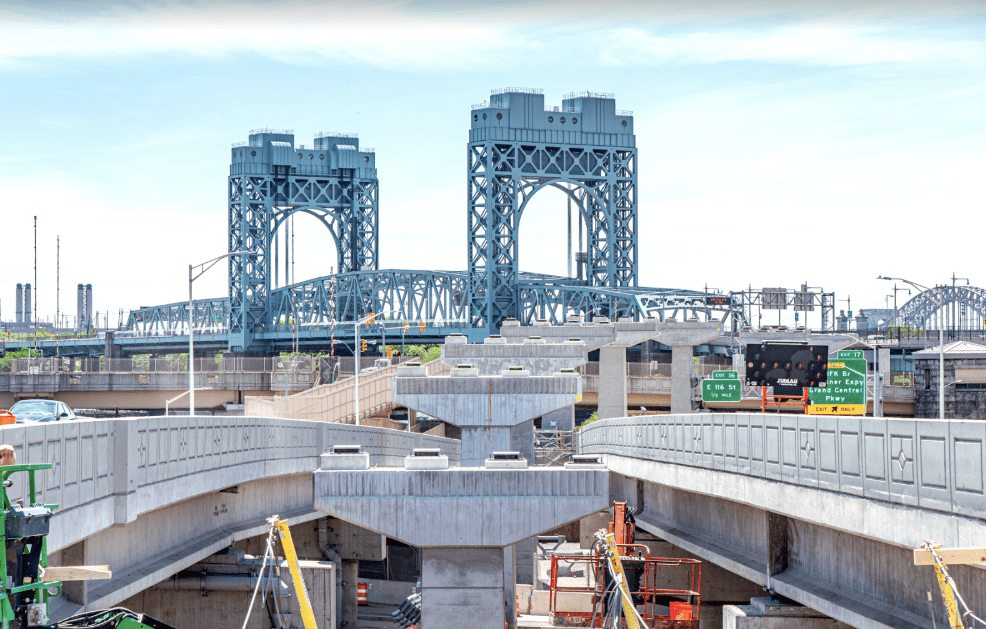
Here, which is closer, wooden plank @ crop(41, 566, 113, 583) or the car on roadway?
wooden plank @ crop(41, 566, 113, 583)

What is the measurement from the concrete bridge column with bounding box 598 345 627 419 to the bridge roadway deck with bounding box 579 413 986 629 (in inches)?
1403

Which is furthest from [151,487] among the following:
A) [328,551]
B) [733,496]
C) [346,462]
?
[328,551]

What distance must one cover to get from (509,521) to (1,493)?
1681cm

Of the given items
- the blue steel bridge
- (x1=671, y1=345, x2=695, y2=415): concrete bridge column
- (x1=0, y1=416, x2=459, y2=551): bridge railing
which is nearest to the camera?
(x1=0, y1=416, x2=459, y2=551): bridge railing

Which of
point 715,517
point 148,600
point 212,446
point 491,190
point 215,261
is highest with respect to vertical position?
point 491,190

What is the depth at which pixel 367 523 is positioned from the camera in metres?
27.3

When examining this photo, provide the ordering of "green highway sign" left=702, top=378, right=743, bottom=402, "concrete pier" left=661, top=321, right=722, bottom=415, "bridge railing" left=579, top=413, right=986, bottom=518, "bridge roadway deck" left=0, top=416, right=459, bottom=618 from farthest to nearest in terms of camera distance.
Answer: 1. "green highway sign" left=702, top=378, right=743, bottom=402
2. "concrete pier" left=661, top=321, right=722, bottom=415
3. "bridge roadway deck" left=0, top=416, right=459, bottom=618
4. "bridge railing" left=579, top=413, right=986, bottom=518

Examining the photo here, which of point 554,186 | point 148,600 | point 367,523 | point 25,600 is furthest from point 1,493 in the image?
point 554,186

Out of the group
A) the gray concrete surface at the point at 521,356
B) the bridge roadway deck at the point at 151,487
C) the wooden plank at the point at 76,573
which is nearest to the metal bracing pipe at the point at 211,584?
the bridge roadway deck at the point at 151,487

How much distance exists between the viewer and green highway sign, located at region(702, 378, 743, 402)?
71.1 metres

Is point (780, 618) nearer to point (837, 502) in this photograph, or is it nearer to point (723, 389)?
point (837, 502)

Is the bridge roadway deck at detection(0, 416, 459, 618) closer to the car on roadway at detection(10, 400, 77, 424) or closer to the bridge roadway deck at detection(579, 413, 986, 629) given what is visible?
the car on roadway at detection(10, 400, 77, 424)

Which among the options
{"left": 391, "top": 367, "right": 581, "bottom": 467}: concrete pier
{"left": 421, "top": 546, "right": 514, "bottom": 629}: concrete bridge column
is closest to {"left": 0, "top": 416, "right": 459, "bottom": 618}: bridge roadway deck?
{"left": 391, "top": 367, "right": 581, "bottom": 467}: concrete pier

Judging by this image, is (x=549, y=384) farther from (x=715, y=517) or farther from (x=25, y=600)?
(x=25, y=600)
